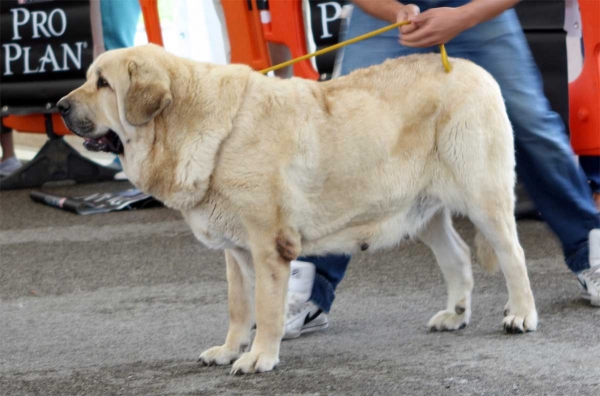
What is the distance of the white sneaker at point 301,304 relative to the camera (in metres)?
3.55

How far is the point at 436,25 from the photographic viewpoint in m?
3.29

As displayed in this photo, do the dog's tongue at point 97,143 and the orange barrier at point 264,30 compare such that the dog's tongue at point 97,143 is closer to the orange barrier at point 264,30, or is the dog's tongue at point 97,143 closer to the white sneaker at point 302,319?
the white sneaker at point 302,319

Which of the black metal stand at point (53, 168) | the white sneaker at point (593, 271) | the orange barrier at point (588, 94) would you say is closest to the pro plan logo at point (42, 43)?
the black metal stand at point (53, 168)

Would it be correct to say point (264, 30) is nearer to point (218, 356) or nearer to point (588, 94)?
point (588, 94)

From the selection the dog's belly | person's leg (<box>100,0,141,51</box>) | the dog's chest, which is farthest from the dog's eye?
person's leg (<box>100,0,141,51</box>)

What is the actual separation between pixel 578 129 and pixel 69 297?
2.51 meters

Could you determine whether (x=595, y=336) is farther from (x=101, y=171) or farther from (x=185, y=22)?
(x=101, y=171)

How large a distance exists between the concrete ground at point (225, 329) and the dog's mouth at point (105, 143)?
2.28ft

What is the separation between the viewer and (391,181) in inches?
127

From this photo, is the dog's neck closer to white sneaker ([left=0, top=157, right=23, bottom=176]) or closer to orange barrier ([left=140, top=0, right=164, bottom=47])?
orange barrier ([left=140, top=0, right=164, bottom=47])

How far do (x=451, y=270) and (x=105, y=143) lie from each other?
1.31 m

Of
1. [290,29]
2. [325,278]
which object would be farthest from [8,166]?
[325,278]

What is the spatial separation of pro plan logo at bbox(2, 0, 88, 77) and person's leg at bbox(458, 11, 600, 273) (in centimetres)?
462

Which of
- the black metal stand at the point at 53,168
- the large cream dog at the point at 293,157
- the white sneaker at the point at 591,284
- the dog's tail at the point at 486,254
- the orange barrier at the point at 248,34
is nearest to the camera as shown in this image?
the large cream dog at the point at 293,157
